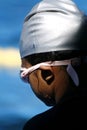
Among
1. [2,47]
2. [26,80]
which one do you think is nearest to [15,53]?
[2,47]

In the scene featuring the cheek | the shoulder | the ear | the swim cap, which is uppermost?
the swim cap

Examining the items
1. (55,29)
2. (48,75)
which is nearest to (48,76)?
(48,75)

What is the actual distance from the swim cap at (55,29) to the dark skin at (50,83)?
1.7 inches

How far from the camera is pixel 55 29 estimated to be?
38.6 inches

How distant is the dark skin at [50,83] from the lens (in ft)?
3.10

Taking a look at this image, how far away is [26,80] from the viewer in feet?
3.43

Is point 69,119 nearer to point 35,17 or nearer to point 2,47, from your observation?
point 35,17

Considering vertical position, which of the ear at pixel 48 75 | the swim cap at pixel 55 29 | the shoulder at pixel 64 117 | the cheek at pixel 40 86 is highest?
the swim cap at pixel 55 29

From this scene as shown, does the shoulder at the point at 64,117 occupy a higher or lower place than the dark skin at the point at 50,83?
lower

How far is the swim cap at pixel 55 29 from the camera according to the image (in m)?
0.98

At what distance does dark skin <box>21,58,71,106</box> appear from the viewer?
0.95 metres

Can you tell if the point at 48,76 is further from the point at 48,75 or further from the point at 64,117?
the point at 64,117

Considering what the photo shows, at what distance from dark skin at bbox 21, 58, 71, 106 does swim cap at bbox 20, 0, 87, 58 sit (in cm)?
4

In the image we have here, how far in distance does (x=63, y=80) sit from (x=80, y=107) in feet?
0.25
